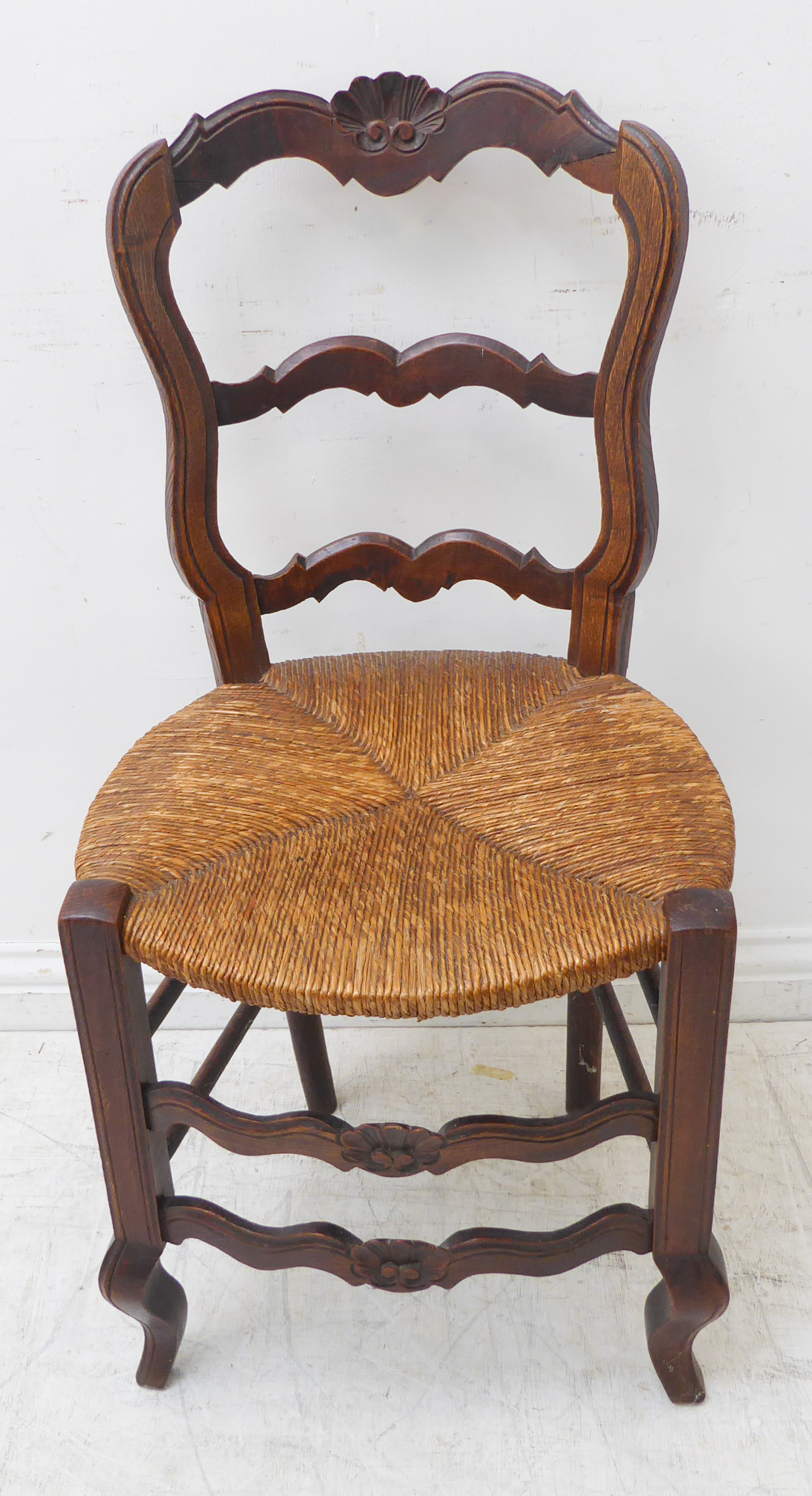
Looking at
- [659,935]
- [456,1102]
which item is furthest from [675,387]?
[456,1102]

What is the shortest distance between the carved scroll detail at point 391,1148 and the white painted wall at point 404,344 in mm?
599

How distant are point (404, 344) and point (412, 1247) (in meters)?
0.82

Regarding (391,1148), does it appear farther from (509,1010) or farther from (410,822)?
(509,1010)

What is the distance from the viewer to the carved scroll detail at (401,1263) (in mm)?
909

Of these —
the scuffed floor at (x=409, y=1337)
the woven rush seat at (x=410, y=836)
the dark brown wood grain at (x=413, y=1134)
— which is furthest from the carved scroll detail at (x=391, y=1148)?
the scuffed floor at (x=409, y=1337)

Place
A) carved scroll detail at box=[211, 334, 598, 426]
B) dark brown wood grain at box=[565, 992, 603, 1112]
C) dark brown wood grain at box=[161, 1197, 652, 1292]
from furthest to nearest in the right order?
1. dark brown wood grain at box=[565, 992, 603, 1112]
2. carved scroll detail at box=[211, 334, 598, 426]
3. dark brown wood grain at box=[161, 1197, 652, 1292]

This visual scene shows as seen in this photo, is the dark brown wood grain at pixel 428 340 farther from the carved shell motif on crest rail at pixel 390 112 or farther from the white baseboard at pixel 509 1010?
the white baseboard at pixel 509 1010

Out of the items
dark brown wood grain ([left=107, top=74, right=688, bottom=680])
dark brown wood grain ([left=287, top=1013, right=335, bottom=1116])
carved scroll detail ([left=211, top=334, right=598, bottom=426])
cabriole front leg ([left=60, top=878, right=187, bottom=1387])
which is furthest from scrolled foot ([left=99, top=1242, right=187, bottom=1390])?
carved scroll detail ([left=211, top=334, right=598, bottom=426])

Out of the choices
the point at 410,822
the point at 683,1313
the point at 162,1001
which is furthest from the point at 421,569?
the point at 683,1313

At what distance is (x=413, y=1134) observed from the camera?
85 cm

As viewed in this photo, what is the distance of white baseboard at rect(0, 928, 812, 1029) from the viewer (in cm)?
144

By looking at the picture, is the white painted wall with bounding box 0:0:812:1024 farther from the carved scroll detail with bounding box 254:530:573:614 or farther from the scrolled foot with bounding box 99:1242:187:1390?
the scrolled foot with bounding box 99:1242:187:1390

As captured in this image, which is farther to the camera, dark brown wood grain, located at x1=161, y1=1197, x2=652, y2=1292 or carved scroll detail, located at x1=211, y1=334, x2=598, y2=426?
carved scroll detail, located at x1=211, y1=334, x2=598, y2=426

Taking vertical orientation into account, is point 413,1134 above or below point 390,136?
below
